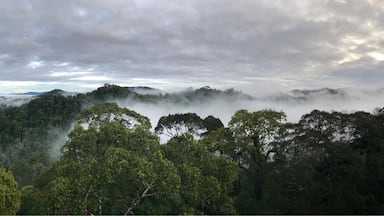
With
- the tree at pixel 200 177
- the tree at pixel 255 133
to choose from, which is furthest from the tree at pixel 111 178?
the tree at pixel 255 133

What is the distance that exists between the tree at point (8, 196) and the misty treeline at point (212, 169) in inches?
1.5

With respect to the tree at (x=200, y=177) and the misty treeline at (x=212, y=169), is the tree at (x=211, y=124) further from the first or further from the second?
the tree at (x=200, y=177)

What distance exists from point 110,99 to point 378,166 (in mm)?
60724

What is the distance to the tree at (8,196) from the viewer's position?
43.4 ft

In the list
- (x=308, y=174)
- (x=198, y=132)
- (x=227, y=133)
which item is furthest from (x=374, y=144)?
(x=198, y=132)

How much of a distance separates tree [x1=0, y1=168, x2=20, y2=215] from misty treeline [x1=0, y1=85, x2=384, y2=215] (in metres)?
0.04

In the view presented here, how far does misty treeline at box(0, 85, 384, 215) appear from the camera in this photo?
40.8ft

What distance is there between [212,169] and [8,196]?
24.0 ft

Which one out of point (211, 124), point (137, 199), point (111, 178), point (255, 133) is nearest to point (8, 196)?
point (111, 178)

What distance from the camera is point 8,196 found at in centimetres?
1356

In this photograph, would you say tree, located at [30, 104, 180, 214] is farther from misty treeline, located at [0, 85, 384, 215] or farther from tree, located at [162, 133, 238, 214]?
tree, located at [162, 133, 238, 214]

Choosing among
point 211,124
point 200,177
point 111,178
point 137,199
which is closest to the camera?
point 111,178

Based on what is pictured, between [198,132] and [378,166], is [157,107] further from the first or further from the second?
[378,166]

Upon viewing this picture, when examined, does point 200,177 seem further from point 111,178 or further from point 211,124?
point 211,124
